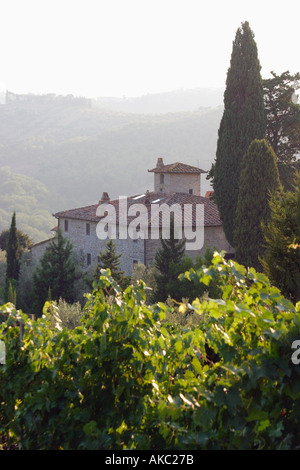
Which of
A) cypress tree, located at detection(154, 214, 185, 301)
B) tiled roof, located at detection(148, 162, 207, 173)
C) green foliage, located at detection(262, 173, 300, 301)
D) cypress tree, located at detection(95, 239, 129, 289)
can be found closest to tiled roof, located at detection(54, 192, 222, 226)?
tiled roof, located at detection(148, 162, 207, 173)

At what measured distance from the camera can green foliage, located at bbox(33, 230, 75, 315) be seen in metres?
22.9

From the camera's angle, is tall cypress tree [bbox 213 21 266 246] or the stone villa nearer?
tall cypress tree [bbox 213 21 266 246]

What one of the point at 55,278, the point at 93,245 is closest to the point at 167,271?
the point at 55,278

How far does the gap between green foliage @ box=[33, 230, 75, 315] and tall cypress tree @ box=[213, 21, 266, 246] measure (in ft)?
23.5

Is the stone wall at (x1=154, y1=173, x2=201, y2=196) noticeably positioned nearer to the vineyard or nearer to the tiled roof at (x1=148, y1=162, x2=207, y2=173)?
the tiled roof at (x1=148, y1=162, x2=207, y2=173)

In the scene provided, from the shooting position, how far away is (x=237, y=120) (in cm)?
2391

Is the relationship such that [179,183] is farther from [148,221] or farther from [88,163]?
[88,163]

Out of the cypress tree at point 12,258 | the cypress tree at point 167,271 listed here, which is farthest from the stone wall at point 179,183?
the cypress tree at point 167,271

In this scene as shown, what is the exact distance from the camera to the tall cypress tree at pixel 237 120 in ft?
77.6

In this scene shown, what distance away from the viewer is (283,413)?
9.85 ft

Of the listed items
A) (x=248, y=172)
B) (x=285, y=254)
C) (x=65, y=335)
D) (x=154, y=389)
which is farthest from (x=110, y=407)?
(x=248, y=172)

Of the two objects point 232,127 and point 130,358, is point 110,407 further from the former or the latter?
point 232,127

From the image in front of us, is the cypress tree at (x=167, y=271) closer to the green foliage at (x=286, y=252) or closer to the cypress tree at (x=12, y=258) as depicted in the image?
the green foliage at (x=286, y=252)

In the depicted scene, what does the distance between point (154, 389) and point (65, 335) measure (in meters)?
0.79
